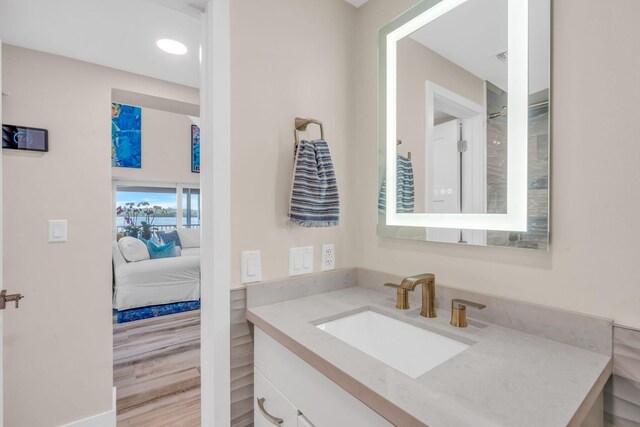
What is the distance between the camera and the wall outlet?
4.32ft

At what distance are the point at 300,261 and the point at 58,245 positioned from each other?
149cm

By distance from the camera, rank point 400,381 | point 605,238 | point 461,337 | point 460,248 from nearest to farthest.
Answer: point 400,381, point 605,238, point 461,337, point 460,248

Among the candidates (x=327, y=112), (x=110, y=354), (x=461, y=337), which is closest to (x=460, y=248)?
(x=461, y=337)

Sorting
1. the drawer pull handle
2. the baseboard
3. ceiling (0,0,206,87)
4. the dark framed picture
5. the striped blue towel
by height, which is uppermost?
Result: ceiling (0,0,206,87)

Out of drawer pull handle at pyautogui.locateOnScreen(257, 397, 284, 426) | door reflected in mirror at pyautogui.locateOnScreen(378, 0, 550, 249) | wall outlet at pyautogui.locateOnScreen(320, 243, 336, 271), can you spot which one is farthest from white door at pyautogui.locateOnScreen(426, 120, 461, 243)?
drawer pull handle at pyautogui.locateOnScreen(257, 397, 284, 426)

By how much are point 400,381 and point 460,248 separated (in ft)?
1.93

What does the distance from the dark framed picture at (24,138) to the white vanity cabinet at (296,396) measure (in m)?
1.65

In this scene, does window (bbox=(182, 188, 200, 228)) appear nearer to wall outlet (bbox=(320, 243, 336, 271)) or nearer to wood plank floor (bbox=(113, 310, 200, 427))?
wood plank floor (bbox=(113, 310, 200, 427))

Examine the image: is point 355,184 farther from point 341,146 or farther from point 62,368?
point 62,368

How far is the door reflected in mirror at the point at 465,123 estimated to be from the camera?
84 centimetres

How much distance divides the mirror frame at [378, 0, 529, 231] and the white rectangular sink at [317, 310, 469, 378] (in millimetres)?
389

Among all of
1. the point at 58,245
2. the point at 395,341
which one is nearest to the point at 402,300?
the point at 395,341

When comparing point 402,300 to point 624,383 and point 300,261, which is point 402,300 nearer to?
point 300,261

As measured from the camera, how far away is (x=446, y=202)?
1110mm
